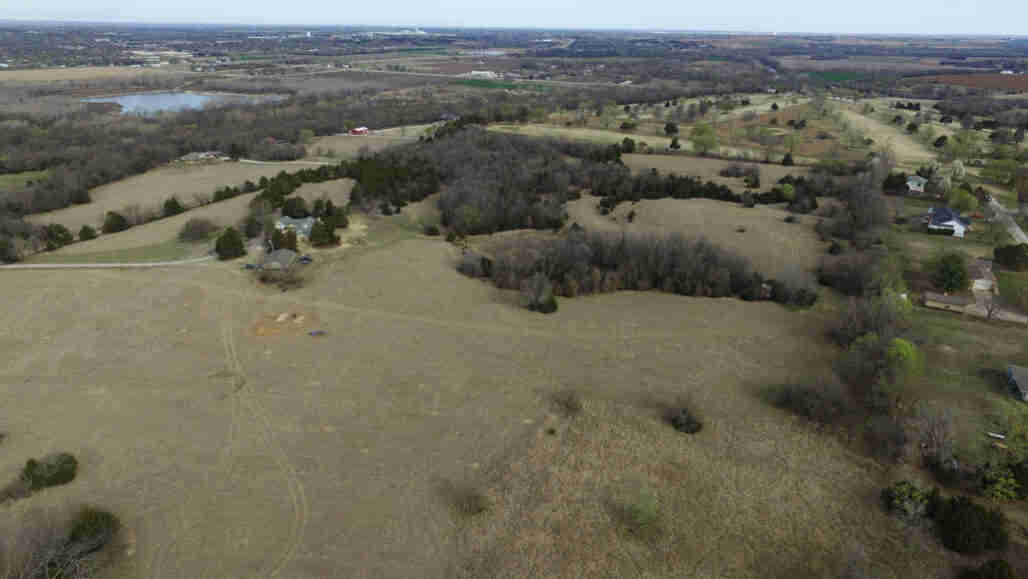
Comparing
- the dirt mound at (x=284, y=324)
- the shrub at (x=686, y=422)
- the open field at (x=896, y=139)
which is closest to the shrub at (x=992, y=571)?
the shrub at (x=686, y=422)

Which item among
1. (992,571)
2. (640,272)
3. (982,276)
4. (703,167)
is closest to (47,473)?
(992,571)

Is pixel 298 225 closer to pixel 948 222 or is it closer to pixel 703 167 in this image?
pixel 703 167

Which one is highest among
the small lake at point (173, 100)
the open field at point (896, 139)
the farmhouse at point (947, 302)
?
the small lake at point (173, 100)

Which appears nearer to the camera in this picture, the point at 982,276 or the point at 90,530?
the point at 90,530

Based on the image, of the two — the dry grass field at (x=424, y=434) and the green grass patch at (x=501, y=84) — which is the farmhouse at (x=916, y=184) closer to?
the dry grass field at (x=424, y=434)

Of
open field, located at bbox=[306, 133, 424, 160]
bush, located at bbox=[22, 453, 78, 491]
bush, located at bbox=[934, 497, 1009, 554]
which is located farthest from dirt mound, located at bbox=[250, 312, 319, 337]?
open field, located at bbox=[306, 133, 424, 160]

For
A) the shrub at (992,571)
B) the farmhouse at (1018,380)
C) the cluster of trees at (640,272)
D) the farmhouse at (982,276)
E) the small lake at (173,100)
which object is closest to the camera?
the shrub at (992,571)

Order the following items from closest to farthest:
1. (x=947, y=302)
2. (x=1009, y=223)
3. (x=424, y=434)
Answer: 1. (x=424, y=434)
2. (x=947, y=302)
3. (x=1009, y=223)

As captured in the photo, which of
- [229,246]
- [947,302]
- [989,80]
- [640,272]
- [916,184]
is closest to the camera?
[947,302]
